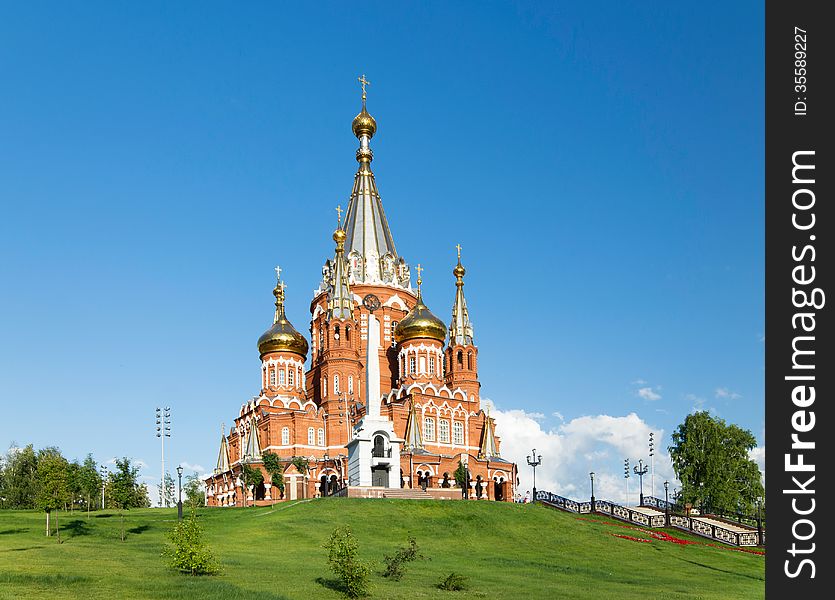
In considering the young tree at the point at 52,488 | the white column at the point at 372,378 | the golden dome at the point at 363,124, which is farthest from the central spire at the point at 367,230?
the young tree at the point at 52,488

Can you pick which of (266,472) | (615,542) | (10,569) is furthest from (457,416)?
(10,569)

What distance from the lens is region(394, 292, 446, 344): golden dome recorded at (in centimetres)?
6712

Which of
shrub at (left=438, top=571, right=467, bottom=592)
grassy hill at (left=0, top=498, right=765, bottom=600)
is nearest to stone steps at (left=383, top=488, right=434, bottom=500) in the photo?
grassy hill at (left=0, top=498, right=765, bottom=600)

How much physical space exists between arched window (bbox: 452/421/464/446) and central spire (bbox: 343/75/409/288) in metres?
13.8

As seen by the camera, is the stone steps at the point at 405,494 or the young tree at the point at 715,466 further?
the young tree at the point at 715,466

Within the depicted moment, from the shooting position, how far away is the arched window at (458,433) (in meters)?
64.9

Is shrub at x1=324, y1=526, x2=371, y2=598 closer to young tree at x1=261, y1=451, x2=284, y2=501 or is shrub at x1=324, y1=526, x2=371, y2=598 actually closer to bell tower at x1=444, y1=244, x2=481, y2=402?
young tree at x1=261, y1=451, x2=284, y2=501

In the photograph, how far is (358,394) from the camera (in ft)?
218

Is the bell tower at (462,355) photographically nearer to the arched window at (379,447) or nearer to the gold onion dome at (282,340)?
the gold onion dome at (282,340)

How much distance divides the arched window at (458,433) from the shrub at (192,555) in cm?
4175

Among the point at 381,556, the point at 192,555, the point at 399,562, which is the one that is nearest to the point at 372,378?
the point at 381,556

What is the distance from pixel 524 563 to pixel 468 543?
5520mm

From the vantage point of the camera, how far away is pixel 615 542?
3800cm

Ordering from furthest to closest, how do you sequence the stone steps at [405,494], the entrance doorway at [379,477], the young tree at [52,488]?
the entrance doorway at [379,477] → the stone steps at [405,494] → the young tree at [52,488]
